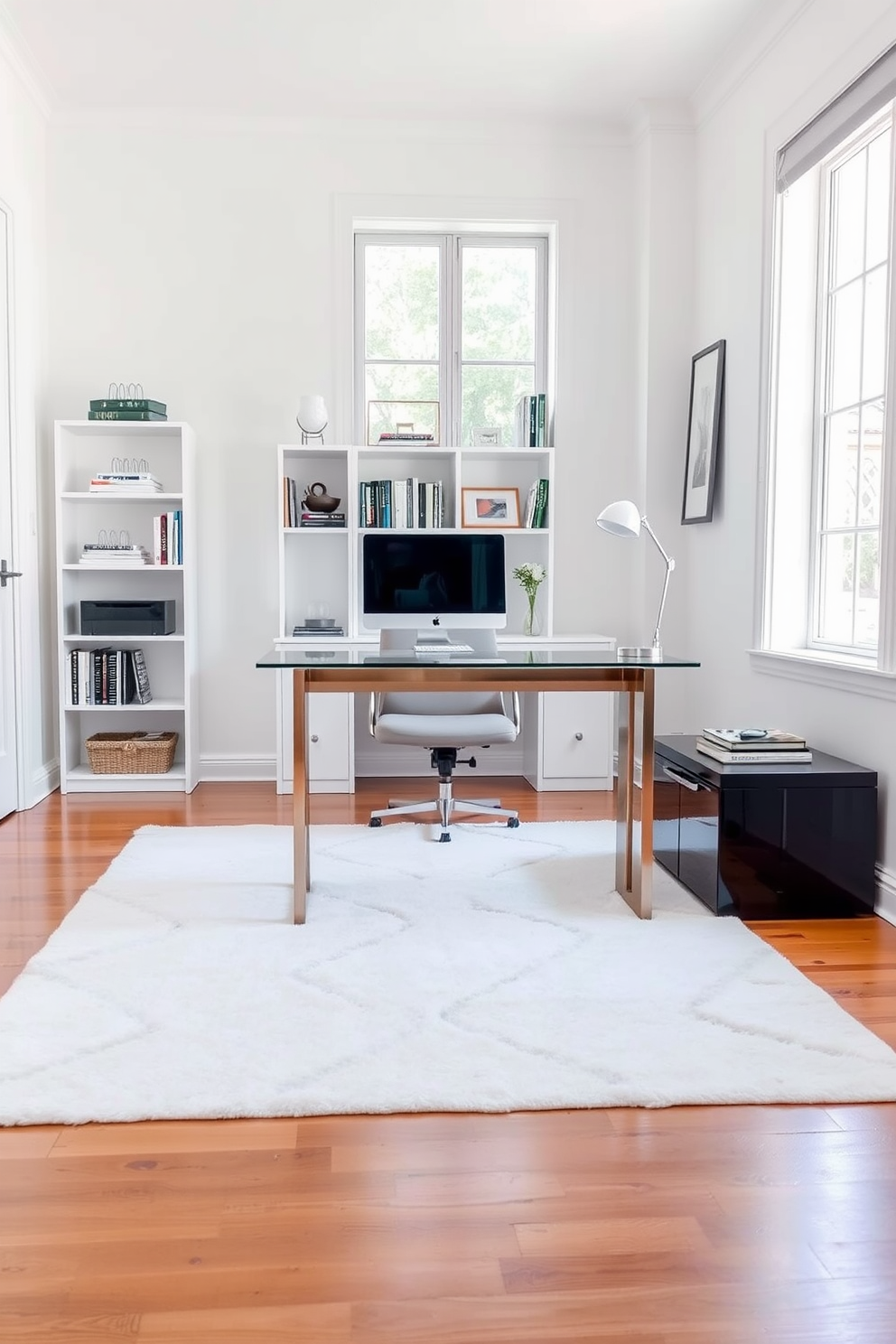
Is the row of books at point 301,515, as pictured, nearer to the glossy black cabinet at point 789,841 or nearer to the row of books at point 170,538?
the row of books at point 170,538

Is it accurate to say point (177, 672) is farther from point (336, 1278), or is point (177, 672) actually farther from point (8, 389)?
point (336, 1278)

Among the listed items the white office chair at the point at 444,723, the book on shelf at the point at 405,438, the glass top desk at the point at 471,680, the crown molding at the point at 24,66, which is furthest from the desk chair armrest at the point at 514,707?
the crown molding at the point at 24,66

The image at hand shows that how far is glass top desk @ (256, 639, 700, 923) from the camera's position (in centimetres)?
279

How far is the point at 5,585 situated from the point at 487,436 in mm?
2230

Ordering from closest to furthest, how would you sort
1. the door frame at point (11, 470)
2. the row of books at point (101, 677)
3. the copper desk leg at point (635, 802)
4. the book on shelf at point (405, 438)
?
1. the copper desk leg at point (635, 802)
2. the door frame at point (11, 470)
3. the row of books at point (101, 677)
4. the book on shelf at point (405, 438)

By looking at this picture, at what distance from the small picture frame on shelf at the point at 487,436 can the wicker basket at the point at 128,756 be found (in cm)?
200

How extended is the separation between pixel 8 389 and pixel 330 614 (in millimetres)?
1668

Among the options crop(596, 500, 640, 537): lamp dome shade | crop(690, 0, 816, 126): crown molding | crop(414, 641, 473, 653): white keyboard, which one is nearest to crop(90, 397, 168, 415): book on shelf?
crop(414, 641, 473, 653): white keyboard

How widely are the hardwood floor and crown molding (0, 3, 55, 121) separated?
4006 mm

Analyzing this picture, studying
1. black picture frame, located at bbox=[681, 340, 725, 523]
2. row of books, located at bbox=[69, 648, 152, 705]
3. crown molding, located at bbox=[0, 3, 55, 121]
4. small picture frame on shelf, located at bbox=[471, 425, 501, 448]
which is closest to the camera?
crown molding, located at bbox=[0, 3, 55, 121]

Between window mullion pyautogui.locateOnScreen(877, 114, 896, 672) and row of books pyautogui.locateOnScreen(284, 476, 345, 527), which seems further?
row of books pyautogui.locateOnScreen(284, 476, 345, 527)

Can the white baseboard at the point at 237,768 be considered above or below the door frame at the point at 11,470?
below

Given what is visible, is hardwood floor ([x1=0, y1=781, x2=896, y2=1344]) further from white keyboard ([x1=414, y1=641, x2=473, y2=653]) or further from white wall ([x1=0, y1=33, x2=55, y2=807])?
white wall ([x1=0, y1=33, x2=55, y2=807])

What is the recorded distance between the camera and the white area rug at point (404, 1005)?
190 centimetres
